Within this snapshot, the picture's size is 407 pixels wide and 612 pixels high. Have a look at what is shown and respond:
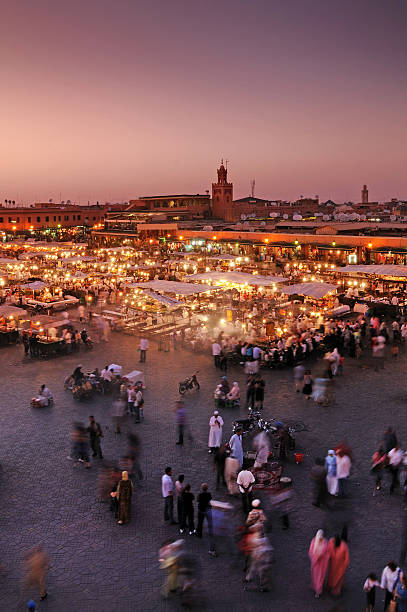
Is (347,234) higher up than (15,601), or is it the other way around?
(347,234)

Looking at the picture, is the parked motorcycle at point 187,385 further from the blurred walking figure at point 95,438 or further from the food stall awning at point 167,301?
the food stall awning at point 167,301

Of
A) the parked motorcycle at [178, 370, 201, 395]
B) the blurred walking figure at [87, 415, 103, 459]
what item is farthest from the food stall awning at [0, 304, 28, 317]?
the blurred walking figure at [87, 415, 103, 459]

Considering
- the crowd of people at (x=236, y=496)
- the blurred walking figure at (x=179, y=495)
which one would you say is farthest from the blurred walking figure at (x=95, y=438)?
the blurred walking figure at (x=179, y=495)

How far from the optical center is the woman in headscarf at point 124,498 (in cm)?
724

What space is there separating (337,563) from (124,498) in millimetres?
3170

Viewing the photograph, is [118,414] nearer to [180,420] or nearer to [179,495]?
[180,420]

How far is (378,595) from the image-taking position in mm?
5879

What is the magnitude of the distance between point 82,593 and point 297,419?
625cm

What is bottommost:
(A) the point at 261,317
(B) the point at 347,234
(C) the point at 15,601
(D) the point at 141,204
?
(C) the point at 15,601

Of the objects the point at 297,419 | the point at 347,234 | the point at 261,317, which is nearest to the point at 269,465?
the point at 297,419

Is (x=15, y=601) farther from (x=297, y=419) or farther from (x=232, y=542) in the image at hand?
(x=297, y=419)

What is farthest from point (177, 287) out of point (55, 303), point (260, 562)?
point (260, 562)

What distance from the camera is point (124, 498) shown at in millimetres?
7234

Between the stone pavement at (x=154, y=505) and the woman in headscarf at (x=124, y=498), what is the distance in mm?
180
